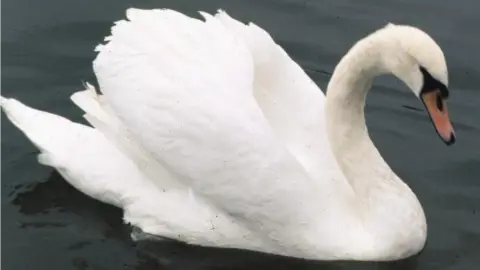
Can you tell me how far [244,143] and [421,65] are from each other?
1061 millimetres

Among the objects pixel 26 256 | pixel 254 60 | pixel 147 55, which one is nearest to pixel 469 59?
pixel 254 60

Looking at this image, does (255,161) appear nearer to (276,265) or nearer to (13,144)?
(276,265)

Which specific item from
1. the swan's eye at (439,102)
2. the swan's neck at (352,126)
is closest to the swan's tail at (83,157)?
the swan's neck at (352,126)

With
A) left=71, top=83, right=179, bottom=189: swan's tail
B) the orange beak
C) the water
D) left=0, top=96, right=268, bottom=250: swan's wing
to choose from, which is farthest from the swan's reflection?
the orange beak

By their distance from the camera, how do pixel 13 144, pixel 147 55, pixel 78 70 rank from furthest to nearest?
1. pixel 78 70
2. pixel 13 144
3. pixel 147 55

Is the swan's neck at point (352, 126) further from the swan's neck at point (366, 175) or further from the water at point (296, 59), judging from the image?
the water at point (296, 59)

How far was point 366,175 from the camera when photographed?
634 centimetres

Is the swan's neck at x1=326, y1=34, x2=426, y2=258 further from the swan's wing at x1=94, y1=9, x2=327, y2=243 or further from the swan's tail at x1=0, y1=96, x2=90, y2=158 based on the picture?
the swan's tail at x1=0, y1=96, x2=90, y2=158

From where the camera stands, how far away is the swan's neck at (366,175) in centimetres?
615

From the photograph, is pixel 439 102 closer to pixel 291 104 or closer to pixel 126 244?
pixel 291 104

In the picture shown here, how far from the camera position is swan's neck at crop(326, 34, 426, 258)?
615 centimetres

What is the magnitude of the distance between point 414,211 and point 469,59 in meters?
3.04

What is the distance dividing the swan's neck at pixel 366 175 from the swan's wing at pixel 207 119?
36 centimetres

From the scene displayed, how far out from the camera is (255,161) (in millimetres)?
5891
